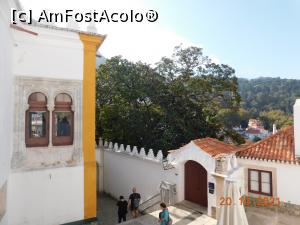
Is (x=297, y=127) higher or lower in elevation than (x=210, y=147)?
higher

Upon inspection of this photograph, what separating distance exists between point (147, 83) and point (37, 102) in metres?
12.4

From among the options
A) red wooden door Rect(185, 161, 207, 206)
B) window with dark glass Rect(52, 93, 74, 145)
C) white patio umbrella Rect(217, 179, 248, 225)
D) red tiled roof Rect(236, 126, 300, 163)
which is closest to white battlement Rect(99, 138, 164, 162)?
red wooden door Rect(185, 161, 207, 206)

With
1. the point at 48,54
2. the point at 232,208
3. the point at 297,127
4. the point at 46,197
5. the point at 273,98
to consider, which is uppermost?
the point at 273,98

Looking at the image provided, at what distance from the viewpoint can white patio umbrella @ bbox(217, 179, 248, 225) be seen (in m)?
7.03

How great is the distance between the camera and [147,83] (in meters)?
20.4

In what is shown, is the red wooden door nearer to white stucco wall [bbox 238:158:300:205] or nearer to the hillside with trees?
white stucco wall [bbox 238:158:300:205]

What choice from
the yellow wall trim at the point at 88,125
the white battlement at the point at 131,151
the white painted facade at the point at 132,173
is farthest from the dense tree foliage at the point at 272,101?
the yellow wall trim at the point at 88,125

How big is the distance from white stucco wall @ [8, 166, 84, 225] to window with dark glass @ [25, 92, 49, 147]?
992 mm

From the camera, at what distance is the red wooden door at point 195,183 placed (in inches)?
439

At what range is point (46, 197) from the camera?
8547 millimetres

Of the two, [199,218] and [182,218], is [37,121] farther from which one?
[199,218]

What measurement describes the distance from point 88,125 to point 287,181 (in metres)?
8.68
